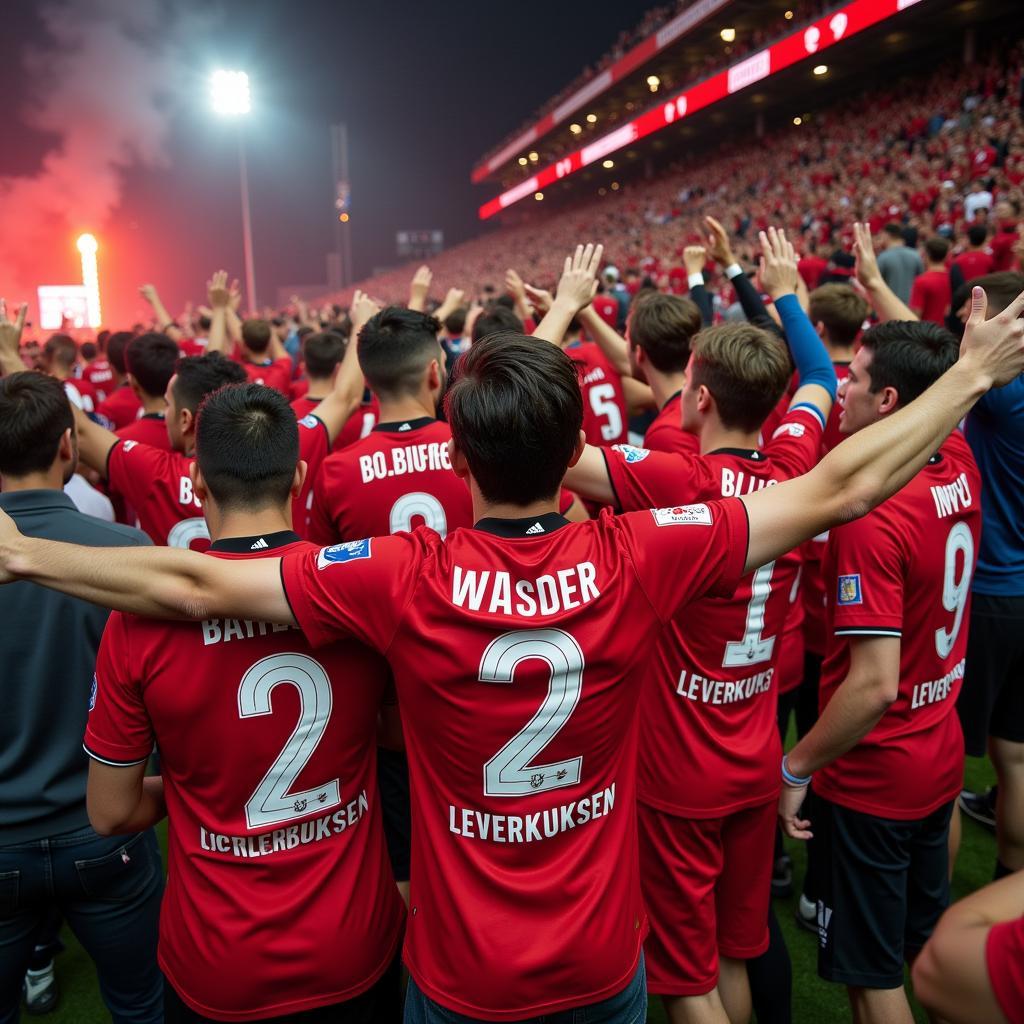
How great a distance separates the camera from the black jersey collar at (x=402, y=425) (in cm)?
292

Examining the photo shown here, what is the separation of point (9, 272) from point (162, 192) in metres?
8.57

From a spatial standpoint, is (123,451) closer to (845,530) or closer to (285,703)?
(285,703)

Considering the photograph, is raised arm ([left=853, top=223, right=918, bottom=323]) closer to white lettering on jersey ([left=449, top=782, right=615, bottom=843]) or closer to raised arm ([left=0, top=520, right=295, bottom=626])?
white lettering on jersey ([left=449, top=782, right=615, bottom=843])

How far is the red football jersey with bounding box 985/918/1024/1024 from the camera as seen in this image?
1.02 m

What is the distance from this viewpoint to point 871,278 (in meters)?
3.41

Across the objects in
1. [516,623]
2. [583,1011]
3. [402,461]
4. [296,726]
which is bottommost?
[583,1011]

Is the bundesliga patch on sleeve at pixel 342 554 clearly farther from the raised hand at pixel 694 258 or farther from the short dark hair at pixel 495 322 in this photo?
the short dark hair at pixel 495 322

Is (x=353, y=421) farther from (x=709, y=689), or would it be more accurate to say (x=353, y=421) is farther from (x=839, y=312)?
(x=709, y=689)

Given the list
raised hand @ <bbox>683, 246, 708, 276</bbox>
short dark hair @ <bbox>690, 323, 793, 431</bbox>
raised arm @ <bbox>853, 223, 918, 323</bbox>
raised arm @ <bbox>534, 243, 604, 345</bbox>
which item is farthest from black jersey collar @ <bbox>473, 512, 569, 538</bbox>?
raised hand @ <bbox>683, 246, 708, 276</bbox>

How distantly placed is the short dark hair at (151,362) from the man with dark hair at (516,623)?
2635 millimetres

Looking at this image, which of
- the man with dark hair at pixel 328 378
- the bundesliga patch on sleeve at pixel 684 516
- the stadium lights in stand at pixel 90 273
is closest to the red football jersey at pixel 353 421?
the man with dark hair at pixel 328 378

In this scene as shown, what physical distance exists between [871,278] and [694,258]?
82 cm

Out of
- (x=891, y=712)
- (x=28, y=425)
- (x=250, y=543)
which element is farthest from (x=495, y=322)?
(x=250, y=543)

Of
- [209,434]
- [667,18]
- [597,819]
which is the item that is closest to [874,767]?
[597,819]
